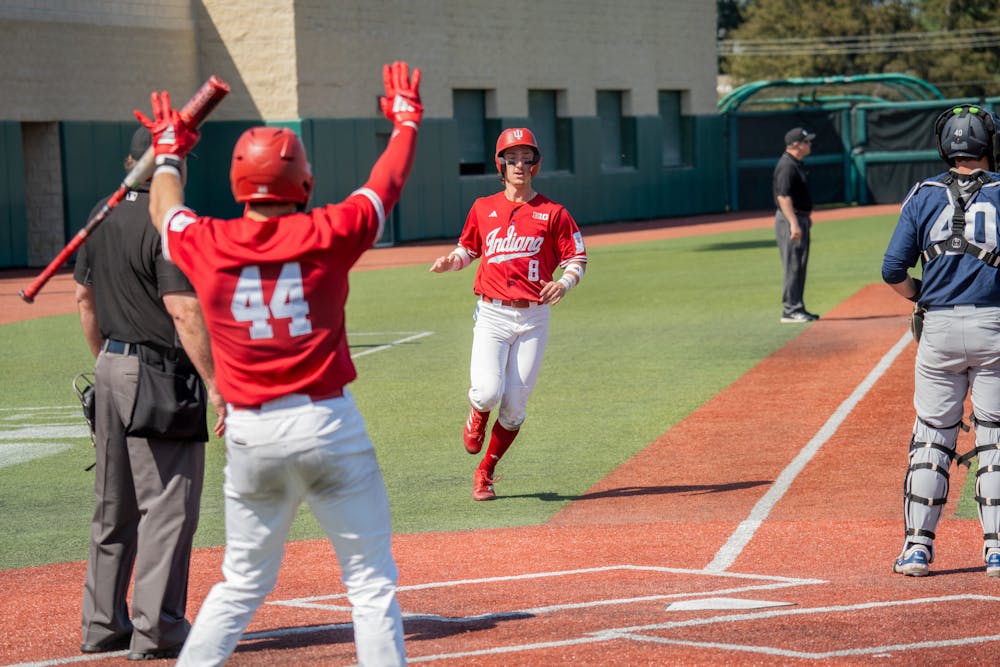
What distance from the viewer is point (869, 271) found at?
82.4 feet

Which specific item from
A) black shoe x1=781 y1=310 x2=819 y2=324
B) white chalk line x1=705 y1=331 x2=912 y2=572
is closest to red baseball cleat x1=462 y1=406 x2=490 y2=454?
white chalk line x1=705 y1=331 x2=912 y2=572

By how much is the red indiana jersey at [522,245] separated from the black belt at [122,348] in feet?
11.2

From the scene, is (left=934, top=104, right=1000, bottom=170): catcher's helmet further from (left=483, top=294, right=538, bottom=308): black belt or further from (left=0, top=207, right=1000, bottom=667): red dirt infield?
(left=483, top=294, right=538, bottom=308): black belt

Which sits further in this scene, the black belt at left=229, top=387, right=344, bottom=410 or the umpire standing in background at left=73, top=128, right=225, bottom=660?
the umpire standing in background at left=73, top=128, right=225, bottom=660

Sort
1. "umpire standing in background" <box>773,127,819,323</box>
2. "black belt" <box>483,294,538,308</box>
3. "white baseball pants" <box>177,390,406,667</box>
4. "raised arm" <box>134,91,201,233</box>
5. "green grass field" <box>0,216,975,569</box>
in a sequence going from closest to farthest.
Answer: "white baseball pants" <box>177,390,406,667</box> < "raised arm" <box>134,91,201,233</box> < "black belt" <box>483,294,538,308</box> < "green grass field" <box>0,216,975,569</box> < "umpire standing in background" <box>773,127,819,323</box>

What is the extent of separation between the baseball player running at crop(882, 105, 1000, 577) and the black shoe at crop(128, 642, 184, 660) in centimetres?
353

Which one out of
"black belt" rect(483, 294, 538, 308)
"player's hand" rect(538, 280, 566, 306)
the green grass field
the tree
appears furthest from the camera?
the tree

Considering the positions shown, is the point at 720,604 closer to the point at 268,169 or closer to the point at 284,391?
the point at 284,391

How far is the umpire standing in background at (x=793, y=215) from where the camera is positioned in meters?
17.5

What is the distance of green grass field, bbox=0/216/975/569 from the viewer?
9.50 m

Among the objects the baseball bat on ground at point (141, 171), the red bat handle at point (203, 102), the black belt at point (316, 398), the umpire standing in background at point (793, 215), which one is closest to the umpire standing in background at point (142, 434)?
the baseball bat on ground at point (141, 171)

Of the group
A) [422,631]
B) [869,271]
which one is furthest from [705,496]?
[869,271]

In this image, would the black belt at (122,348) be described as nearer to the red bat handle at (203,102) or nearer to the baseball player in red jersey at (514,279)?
the red bat handle at (203,102)

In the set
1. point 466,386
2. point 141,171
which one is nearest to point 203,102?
point 141,171
